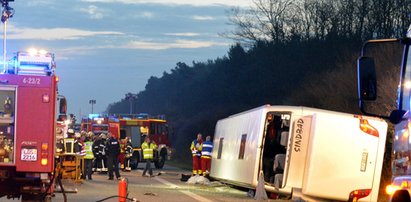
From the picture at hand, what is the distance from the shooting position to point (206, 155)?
92.7 ft

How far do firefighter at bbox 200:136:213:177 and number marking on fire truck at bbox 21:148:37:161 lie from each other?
14.8m

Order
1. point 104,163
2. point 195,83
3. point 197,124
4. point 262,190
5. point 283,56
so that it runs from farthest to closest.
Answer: point 195,83 → point 197,124 → point 283,56 → point 104,163 → point 262,190

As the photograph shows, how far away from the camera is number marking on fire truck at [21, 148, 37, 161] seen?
13.5m

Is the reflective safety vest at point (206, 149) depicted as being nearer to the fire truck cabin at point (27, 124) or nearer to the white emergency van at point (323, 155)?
the white emergency van at point (323, 155)

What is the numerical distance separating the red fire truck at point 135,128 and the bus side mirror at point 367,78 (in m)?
35.2

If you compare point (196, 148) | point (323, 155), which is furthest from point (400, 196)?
point (196, 148)

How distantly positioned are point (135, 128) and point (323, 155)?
98.4ft

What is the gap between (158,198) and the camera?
65.8 feet

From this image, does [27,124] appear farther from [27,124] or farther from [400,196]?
[400,196]

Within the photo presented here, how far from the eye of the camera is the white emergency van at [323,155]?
15.9 metres

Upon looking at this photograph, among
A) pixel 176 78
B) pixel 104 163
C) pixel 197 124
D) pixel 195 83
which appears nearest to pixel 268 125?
pixel 104 163

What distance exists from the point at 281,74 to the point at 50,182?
1956 inches

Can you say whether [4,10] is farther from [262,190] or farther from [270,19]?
[270,19]

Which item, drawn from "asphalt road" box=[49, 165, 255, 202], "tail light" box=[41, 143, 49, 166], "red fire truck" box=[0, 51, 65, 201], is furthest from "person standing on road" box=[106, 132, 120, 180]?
"tail light" box=[41, 143, 49, 166]
